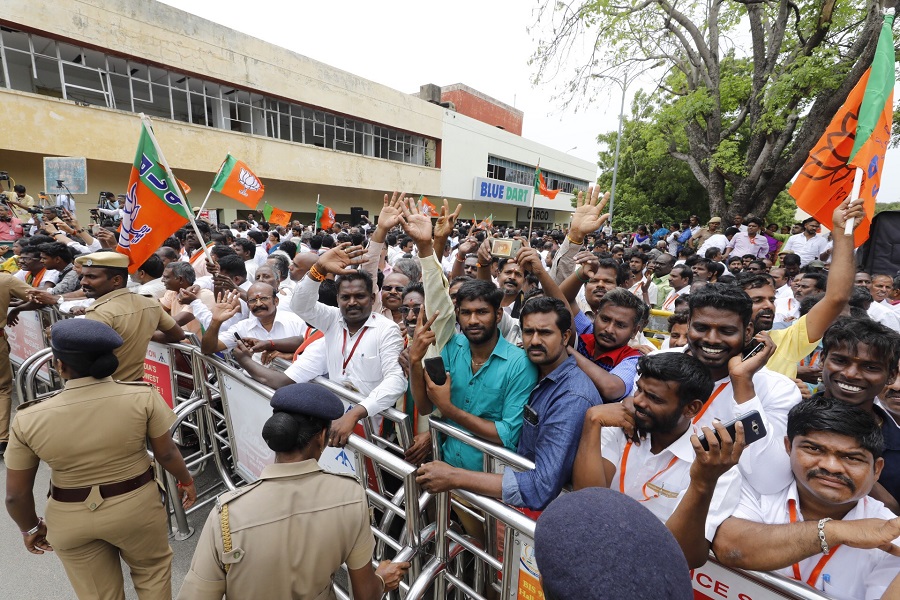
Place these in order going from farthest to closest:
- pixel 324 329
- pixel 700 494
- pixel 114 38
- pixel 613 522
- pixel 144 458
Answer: pixel 114 38, pixel 324 329, pixel 144 458, pixel 700 494, pixel 613 522

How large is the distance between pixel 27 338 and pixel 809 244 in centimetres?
1280

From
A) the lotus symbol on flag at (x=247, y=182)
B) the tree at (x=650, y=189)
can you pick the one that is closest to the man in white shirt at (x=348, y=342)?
the lotus symbol on flag at (x=247, y=182)

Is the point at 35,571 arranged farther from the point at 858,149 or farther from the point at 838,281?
the point at 858,149

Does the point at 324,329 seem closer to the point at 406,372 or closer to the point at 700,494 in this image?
the point at 406,372

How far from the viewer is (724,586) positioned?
4.85ft

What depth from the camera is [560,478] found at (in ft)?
5.94

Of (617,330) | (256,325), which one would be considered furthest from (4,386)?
(617,330)

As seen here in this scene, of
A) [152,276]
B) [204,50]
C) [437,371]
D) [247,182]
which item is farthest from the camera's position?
[204,50]

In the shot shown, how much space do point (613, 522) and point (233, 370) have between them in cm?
282

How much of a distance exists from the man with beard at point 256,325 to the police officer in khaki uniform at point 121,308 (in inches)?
15.7

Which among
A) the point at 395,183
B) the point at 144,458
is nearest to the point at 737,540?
the point at 144,458

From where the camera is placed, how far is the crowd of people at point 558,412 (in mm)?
1425

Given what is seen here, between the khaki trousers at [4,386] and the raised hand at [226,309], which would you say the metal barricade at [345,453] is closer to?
the raised hand at [226,309]

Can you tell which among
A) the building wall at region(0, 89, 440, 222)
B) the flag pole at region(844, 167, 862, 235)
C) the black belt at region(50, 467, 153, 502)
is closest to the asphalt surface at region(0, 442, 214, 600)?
the black belt at region(50, 467, 153, 502)
